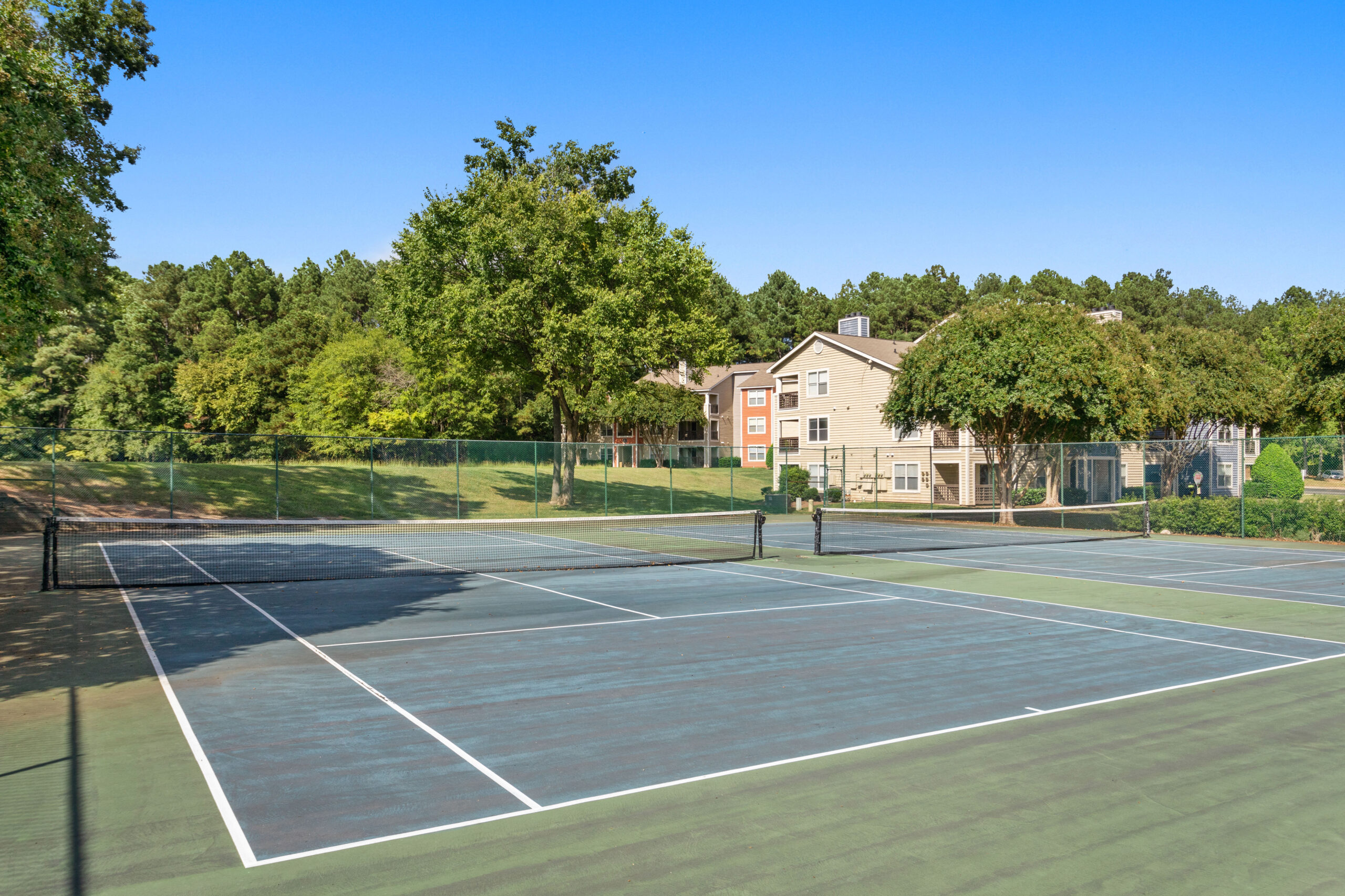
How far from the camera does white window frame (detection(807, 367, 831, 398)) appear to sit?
54031 mm

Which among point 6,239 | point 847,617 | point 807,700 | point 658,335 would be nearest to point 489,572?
point 847,617

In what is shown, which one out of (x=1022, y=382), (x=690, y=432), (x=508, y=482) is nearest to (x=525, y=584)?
(x=508, y=482)

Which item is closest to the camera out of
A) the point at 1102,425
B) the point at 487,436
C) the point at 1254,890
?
the point at 1254,890

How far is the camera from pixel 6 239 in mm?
12219

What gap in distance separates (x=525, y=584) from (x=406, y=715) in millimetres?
9539

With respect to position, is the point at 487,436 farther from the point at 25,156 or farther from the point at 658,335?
the point at 25,156

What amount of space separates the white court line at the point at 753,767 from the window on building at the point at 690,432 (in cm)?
7253

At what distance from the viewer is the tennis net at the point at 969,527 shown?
86.7 ft

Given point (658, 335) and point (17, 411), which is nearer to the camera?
point (658, 335)

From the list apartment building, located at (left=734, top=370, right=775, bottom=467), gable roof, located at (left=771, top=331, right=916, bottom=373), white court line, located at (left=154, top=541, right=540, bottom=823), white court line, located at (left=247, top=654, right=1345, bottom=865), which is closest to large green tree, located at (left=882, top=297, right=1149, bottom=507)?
gable roof, located at (left=771, top=331, right=916, bottom=373)

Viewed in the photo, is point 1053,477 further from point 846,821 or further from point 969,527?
point 846,821

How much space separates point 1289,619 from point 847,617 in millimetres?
6565

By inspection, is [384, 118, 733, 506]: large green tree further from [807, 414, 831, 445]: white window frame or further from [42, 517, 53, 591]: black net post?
[42, 517, 53, 591]: black net post

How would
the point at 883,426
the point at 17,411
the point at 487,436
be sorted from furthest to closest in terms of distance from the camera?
the point at 487,436, the point at 883,426, the point at 17,411
